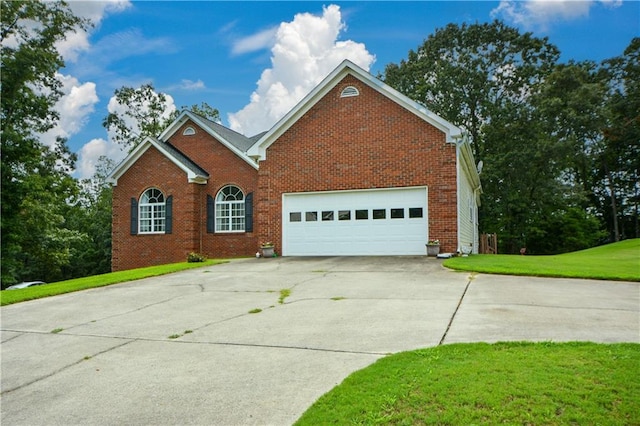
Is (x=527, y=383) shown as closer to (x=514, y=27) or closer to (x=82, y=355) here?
(x=82, y=355)

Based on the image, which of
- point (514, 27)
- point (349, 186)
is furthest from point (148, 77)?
point (514, 27)

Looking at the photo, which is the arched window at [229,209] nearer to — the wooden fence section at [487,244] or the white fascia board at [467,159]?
the white fascia board at [467,159]

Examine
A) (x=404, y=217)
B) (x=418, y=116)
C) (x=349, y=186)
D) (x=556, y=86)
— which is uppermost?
(x=556, y=86)

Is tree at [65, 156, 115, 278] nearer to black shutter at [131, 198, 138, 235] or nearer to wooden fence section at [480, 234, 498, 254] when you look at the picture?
black shutter at [131, 198, 138, 235]

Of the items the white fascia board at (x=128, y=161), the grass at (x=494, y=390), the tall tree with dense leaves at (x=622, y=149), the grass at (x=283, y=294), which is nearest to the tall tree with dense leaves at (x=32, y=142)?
the white fascia board at (x=128, y=161)

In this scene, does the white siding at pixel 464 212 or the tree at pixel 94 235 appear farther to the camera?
the tree at pixel 94 235

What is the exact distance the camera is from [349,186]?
15.9 metres

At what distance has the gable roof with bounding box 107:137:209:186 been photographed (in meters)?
19.4

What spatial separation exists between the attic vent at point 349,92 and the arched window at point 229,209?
6.66 m

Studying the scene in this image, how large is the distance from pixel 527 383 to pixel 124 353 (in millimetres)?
4398

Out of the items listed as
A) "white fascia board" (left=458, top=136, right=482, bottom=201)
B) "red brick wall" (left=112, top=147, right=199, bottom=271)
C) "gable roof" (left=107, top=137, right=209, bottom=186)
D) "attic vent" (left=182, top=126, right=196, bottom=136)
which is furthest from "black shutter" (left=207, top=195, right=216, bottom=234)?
"white fascia board" (left=458, top=136, right=482, bottom=201)

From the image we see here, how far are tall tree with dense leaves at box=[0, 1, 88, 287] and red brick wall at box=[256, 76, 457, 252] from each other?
11255 mm

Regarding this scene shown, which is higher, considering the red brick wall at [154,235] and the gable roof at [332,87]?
the gable roof at [332,87]

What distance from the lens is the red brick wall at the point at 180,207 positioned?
19.5 metres
